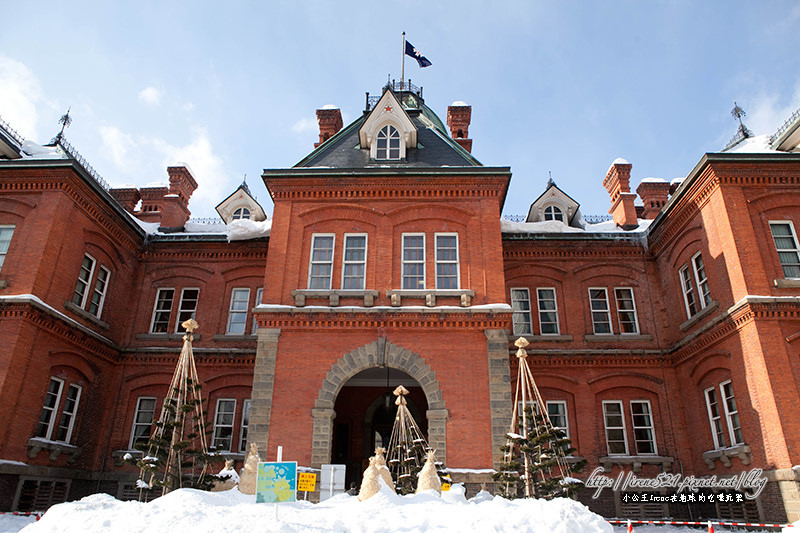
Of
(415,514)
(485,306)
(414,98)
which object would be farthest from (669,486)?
(414,98)

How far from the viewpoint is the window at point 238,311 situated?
21156mm

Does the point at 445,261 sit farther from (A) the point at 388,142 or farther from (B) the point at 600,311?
(B) the point at 600,311

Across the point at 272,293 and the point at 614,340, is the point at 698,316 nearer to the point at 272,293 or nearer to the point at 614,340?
the point at 614,340

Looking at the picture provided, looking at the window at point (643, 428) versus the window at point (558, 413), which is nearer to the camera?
the window at point (643, 428)

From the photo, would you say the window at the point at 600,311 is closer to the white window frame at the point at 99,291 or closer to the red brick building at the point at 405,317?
the red brick building at the point at 405,317

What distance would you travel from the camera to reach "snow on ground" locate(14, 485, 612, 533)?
7.90 metres

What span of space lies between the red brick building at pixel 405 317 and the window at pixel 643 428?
0.09m

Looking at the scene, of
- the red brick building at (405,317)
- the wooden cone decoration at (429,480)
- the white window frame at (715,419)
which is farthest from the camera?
the white window frame at (715,419)

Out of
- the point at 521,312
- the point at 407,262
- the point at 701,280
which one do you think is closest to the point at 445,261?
the point at 407,262

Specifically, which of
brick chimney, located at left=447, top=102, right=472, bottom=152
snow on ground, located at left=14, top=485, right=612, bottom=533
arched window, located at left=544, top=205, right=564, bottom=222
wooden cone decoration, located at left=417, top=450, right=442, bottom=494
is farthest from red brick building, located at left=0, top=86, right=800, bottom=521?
snow on ground, located at left=14, top=485, right=612, bottom=533

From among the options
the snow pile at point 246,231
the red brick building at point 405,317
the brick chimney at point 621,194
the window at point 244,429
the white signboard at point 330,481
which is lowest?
the white signboard at point 330,481

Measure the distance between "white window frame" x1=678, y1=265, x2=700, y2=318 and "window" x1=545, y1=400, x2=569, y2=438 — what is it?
540 cm

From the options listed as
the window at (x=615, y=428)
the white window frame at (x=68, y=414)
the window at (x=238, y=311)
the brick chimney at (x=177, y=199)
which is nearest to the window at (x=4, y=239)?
the white window frame at (x=68, y=414)

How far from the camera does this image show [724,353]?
16.1m
